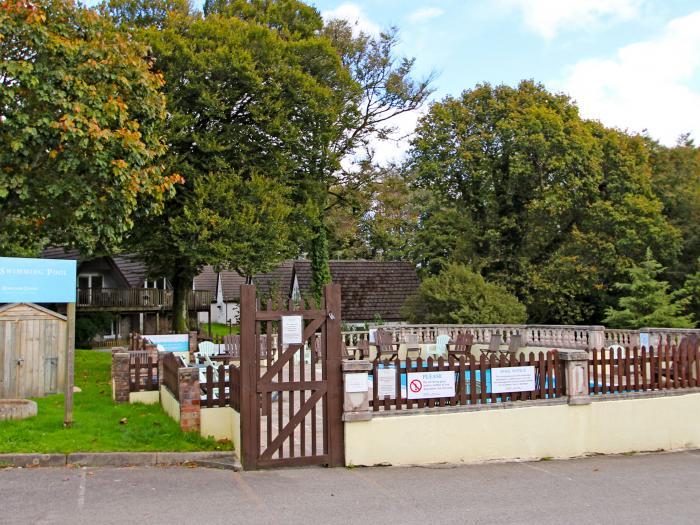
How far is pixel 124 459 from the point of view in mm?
9109

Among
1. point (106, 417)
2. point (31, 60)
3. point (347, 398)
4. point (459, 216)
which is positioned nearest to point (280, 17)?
point (459, 216)

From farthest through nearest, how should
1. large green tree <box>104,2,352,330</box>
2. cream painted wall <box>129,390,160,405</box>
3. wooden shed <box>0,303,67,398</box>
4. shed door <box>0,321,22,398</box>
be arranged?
large green tree <box>104,2,352,330</box> → wooden shed <box>0,303,67,398</box> → shed door <box>0,321,22,398</box> → cream painted wall <box>129,390,160,405</box>

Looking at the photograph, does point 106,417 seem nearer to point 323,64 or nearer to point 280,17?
point 323,64

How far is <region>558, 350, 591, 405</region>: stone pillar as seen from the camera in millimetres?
10289

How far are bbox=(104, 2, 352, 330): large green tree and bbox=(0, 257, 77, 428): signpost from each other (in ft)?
43.0

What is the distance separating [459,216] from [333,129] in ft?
32.8

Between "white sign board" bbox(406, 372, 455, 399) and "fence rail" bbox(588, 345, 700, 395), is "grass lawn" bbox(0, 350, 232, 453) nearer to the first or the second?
"white sign board" bbox(406, 372, 455, 399)

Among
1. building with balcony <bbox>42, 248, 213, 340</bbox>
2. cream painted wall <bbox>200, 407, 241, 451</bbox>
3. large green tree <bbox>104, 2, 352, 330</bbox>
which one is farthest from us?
building with balcony <bbox>42, 248, 213, 340</bbox>

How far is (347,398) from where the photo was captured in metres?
8.98

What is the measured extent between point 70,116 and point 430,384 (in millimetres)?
9898

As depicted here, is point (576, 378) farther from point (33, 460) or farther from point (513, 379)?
point (33, 460)

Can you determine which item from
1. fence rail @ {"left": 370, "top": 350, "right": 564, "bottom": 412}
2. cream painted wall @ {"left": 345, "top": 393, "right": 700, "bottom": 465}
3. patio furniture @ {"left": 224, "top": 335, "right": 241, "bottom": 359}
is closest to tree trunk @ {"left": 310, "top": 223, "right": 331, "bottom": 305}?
patio furniture @ {"left": 224, "top": 335, "right": 241, "bottom": 359}

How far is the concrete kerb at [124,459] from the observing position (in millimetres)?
8883

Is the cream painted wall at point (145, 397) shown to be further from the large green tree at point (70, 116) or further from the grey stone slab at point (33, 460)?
the grey stone slab at point (33, 460)
